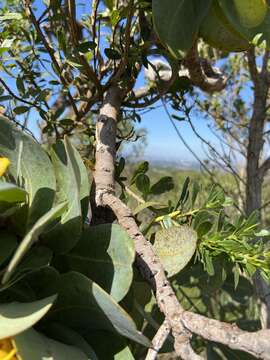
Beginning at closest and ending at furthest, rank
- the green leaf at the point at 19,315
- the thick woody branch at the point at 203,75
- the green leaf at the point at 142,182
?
the green leaf at the point at 19,315 < the green leaf at the point at 142,182 < the thick woody branch at the point at 203,75

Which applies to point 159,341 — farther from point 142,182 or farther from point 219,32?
point 219,32

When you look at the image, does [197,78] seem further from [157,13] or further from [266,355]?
[266,355]

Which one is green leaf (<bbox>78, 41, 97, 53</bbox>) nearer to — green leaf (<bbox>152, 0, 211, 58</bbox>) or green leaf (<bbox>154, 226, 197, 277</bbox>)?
green leaf (<bbox>152, 0, 211, 58</bbox>)

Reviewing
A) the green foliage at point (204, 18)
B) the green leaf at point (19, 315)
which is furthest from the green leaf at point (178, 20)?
the green leaf at point (19, 315)

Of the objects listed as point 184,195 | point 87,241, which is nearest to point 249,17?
point 184,195

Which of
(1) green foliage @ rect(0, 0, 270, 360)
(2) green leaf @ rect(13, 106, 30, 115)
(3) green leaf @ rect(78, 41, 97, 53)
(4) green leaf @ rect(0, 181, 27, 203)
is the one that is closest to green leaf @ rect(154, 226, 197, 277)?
(1) green foliage @ rect(0, 0, 270, 360)

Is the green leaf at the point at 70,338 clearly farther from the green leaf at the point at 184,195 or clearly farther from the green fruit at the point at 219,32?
the green fruit at the point at 219,32

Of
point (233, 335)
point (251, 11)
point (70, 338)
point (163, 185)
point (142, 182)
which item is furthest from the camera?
point (163, 185)
